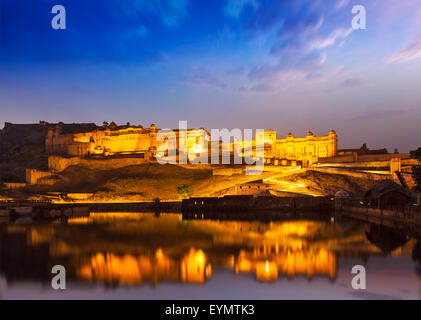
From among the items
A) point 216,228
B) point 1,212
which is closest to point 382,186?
point 216,228

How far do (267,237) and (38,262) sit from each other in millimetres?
12690

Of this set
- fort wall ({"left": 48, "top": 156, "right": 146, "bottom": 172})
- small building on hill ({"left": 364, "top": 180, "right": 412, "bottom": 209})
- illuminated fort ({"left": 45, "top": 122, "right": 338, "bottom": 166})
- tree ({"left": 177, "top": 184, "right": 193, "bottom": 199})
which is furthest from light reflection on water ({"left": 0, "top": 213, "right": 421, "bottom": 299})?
illuminated fort ({"left": 45, "top": 122, "right": 338, "bottom": 166})

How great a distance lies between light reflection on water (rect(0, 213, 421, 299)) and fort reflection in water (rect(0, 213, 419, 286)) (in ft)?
0.14

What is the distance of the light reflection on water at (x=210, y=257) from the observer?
46.0 ft

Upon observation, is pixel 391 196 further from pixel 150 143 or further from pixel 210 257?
pixel 150 143

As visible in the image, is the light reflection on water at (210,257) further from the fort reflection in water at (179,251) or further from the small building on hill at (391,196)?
the small building on hill at (391,196)

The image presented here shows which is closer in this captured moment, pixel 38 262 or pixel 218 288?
pixel 218 288

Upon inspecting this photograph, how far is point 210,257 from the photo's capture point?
59.9 ft

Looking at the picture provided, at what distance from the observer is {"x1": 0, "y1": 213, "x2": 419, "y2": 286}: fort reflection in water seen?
50.4 ft

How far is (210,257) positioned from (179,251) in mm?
2214

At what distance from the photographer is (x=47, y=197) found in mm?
51906

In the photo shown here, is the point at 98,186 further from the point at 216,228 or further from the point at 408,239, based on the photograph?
the point at 408,239

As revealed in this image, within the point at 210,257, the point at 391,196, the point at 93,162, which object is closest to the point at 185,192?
the point at 391,196
